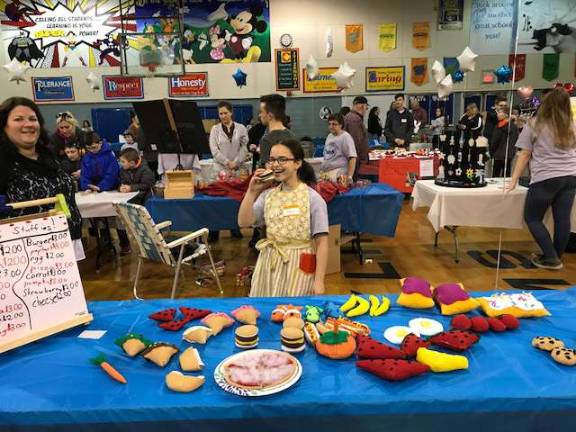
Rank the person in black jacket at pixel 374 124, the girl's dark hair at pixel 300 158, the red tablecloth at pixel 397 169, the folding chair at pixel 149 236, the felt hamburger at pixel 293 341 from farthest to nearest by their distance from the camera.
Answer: the person in black jacket at pixel 374 124, the red tablecloth at pixel 397 169, the folding chair at pixel 149 236, the girl's dark hair at pixel 300 158, the felt hamburger at pixel 293 341

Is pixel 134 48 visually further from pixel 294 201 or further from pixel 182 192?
pixel 294 201

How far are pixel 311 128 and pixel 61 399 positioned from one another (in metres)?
8.48

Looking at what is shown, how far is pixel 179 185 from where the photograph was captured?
13.0 feet

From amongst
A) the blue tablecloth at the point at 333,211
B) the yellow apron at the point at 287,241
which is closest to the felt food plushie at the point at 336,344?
the yellow apron at the point at 287,241

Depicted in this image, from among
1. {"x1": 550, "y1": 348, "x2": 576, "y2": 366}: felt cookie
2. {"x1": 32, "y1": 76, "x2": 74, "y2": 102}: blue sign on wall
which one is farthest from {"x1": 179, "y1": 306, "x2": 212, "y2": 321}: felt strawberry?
{"x1": 32, "y1": 76, "x2": 74, "y2": 102}: blue sign on wall

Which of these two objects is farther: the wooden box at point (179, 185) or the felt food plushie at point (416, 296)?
the wooden box at point (179, 185)

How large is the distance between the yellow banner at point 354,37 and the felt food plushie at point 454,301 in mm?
8343

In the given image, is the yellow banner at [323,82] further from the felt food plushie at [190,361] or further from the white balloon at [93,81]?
the felt food plushie at [190,361]

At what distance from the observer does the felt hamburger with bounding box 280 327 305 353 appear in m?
1.32

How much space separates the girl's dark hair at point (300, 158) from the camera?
2.05m

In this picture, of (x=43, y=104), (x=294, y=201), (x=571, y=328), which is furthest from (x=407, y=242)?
(x=43, y=104)

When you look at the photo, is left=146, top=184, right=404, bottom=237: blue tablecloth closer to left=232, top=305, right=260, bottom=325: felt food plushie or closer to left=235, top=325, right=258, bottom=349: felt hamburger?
left=232, top=305, right=260, bottom=325: felt food plushie

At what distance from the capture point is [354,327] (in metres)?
1.43

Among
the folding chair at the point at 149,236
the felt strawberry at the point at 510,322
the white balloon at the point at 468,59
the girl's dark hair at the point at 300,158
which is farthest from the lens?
the white balloon at the point at 468,59
